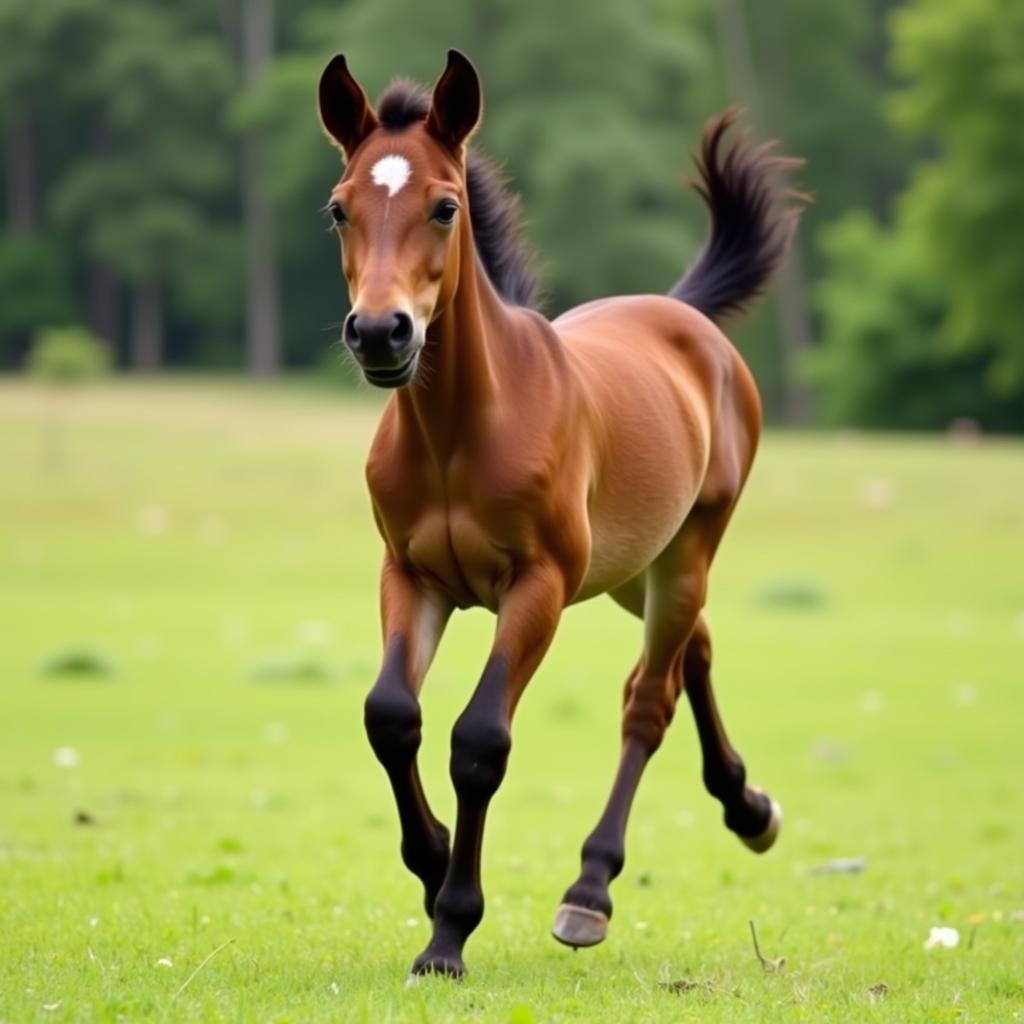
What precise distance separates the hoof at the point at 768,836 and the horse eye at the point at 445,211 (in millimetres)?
3187

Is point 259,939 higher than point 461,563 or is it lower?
lower

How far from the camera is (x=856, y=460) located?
36719 millimetres

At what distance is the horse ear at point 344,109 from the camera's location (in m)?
6.00

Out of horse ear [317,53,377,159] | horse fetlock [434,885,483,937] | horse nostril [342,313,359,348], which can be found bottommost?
horse fetlock [434,885,483,937]

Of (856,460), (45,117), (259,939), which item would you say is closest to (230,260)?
(45,117)

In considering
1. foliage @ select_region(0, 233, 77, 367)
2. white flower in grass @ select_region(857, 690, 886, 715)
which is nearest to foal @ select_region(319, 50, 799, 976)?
white flower in grass @ select_region(857, 690, 886, 715)

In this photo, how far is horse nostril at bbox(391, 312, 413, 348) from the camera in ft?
17.9

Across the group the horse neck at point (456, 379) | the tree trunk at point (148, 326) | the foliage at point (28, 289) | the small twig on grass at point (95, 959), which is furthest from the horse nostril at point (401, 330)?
the foliage at point (28, 289)

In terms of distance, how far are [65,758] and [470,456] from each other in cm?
875

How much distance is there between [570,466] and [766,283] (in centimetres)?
279

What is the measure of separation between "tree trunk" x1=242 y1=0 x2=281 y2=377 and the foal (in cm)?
5751

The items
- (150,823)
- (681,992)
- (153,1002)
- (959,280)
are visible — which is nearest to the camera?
(153,1002)

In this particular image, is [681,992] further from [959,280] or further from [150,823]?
[959,280]

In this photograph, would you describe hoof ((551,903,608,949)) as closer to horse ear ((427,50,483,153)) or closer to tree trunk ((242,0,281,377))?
horse ear ((427,50,483,153))
